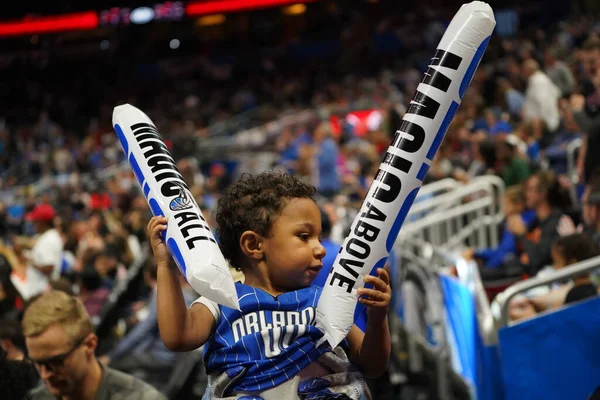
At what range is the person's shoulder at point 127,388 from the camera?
2763mm

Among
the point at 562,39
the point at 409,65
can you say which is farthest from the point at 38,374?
the point at 409,65

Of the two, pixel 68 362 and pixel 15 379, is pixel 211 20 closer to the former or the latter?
pixel 68 362

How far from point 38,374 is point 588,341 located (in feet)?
7.44

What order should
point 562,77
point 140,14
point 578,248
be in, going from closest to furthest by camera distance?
point 578,248
point 562,77
point 140,14

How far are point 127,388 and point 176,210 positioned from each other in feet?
2.66

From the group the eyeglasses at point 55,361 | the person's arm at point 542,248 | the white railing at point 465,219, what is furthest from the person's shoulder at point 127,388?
A: the white railing at point 465,219

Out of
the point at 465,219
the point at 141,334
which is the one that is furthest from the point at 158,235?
the point at 465,219

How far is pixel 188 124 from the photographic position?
23.1 meters

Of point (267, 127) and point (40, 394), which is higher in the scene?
point (267, 127)

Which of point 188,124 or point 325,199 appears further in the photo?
point 188,124

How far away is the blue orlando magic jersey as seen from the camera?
214 centimetres

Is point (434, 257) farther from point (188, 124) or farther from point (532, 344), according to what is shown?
point (188, 124)

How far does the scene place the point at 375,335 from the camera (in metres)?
2.20

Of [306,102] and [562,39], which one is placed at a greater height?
[306,102]
